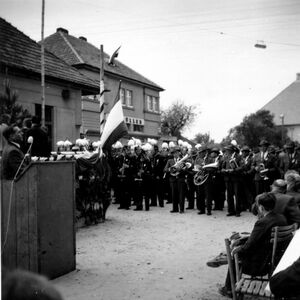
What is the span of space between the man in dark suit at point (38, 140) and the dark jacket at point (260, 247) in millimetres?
4971

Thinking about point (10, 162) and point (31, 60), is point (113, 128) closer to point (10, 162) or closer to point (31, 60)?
point (10, 162)

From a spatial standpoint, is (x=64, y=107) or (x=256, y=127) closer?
(x=64, y=107)

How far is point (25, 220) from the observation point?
5570mm

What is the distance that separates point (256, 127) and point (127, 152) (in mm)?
27481

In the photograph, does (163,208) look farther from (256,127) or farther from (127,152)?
(256,127)

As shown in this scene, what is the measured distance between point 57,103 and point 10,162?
583 inches

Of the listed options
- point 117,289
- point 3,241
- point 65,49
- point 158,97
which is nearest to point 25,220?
point 3,241

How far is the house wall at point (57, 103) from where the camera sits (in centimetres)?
1771

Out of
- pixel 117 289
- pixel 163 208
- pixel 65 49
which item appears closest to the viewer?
pixel 117 289

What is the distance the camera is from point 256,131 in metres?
40.2

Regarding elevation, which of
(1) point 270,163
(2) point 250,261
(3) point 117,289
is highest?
(1) point 270,163

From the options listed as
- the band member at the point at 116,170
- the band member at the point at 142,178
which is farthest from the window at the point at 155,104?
the band member at the point at 142,178

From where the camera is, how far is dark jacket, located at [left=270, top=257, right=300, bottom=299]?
2.97 m

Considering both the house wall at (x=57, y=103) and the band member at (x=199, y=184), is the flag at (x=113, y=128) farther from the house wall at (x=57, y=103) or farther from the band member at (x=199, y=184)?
the house wall at (x=57, y=103)
